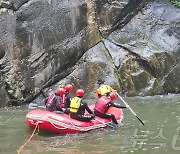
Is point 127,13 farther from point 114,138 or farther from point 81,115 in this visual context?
point 114,138

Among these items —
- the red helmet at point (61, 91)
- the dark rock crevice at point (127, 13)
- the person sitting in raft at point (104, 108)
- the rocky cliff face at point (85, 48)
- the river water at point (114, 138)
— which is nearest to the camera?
the river water at point (114, 138)

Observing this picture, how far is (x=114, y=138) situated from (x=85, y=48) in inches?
346

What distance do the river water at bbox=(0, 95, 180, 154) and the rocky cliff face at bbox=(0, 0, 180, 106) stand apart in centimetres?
405

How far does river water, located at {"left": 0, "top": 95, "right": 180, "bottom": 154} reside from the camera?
26.5 feet

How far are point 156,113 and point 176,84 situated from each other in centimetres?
558

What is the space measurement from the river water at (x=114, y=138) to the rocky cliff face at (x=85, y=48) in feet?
13.3

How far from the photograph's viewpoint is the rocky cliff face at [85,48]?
16.2 metres

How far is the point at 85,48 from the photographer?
17453mm

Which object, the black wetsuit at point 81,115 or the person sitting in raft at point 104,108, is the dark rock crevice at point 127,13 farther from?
the black wetsuit at point 81,115

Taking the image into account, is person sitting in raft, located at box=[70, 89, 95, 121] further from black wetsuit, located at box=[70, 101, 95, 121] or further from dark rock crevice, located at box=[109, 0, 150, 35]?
dark rock crevice, located at box=[109, 0, 150, 35]

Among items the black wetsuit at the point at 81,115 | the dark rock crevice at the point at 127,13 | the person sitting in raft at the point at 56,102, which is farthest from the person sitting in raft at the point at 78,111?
the dark rock crevice at the point at 127,13

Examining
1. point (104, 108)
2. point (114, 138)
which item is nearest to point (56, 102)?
point (104, 108)

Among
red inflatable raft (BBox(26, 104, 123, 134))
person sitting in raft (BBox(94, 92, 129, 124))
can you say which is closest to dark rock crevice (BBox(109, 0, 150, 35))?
person sitting in raft (BBox(94, 92, 129, 124))

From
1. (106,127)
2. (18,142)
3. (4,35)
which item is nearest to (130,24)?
(4,35)
